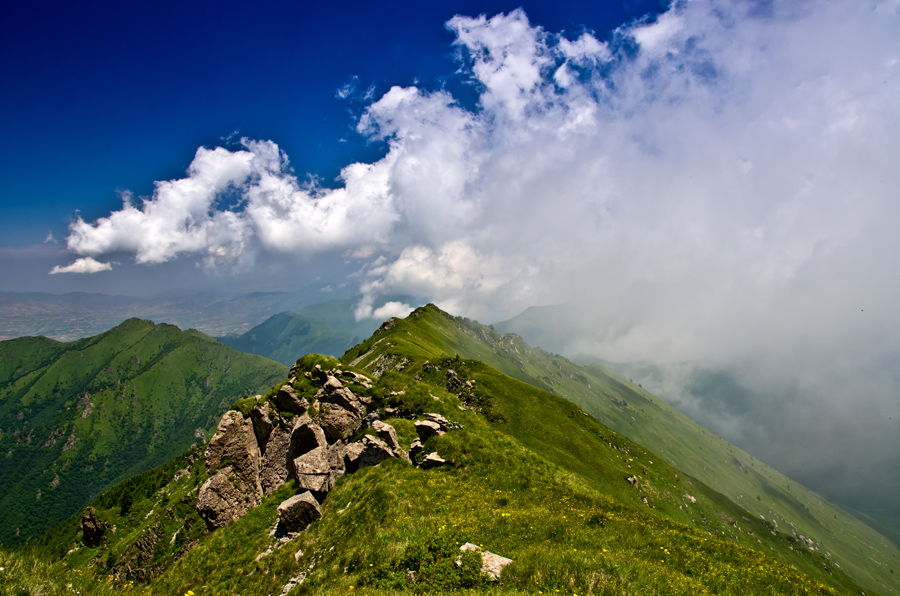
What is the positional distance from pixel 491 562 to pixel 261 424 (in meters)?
35.9

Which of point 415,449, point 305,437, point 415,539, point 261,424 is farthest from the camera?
point 261,424

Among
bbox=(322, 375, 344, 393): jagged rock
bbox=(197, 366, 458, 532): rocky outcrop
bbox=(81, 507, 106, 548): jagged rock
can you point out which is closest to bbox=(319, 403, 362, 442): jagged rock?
bbox=(197, 366, 458, 532): rocky outcrop

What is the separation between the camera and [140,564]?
106 feet

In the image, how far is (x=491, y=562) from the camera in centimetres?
1327

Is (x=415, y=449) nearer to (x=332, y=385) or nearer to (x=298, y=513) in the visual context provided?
(x=298, y=513)

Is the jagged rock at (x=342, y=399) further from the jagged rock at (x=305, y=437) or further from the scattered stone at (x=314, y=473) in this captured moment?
the scattered stone at (x=314, y=473)

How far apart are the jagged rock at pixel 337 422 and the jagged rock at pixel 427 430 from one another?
25.5ft

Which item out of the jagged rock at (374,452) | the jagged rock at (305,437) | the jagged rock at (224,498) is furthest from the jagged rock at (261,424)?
the jagged rock at (374,452)

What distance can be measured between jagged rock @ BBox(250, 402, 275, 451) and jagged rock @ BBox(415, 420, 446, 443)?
2021cm

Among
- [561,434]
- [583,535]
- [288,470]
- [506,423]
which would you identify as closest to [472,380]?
[506,423]

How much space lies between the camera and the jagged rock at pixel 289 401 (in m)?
39.2

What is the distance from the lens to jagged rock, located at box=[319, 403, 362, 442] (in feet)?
110

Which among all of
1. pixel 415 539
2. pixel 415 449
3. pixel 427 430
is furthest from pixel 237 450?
pixel 415 539

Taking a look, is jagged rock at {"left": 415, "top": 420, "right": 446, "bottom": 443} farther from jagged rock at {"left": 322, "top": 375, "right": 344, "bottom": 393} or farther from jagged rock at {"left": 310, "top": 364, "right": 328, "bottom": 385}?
jagged rock at {"left": 310, "top": 364, "right": 328, "bottom": 385}
